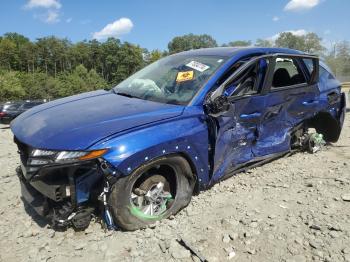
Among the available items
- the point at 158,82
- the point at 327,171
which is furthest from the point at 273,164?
the point at 158,82

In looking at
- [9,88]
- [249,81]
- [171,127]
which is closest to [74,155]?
[171,127]

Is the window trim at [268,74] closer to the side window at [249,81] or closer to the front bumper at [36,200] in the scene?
the side window at [249,81]

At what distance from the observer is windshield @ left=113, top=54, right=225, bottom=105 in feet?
13.2

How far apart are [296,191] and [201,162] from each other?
135 cm

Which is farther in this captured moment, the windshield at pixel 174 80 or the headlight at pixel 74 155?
the windshield at pixel 174 80

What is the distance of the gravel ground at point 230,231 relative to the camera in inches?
124

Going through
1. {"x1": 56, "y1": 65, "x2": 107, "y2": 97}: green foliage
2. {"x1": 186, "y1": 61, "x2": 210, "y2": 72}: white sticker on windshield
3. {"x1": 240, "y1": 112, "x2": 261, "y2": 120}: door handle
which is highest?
{"x1": 186, "y1": 61, "x2": 210, "y2": 72}: white sticker on windshield

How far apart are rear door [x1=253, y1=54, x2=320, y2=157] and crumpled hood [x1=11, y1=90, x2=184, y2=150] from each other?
1408 mm

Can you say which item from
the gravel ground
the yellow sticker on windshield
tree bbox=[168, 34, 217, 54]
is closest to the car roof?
the yellow sticker on windshield

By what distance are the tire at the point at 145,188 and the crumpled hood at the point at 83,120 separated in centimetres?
42

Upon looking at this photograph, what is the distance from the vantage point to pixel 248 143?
4.44 metres

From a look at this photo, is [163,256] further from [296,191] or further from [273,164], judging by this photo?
[273,164]

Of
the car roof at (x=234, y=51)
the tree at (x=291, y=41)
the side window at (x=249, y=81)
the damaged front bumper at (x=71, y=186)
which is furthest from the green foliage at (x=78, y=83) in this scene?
the damaged front bumper at (x=71, y=186)

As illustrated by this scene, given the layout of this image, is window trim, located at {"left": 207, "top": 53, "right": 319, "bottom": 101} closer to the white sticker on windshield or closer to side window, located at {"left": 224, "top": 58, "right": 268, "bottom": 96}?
side window, located at {"left": 224, "top": 58, "right": 268, "bottom": 96}
